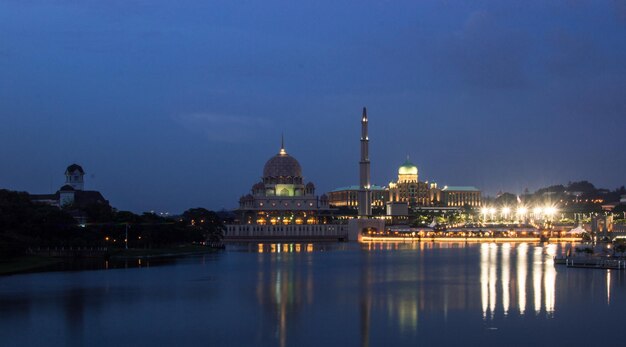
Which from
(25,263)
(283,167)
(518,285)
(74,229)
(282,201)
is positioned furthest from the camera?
(283,167)

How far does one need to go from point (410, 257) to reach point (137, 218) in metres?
28.1

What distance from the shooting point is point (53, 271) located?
55.5m

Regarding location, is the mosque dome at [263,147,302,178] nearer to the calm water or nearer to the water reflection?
the water reflection

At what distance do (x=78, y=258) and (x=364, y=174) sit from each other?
70977mm

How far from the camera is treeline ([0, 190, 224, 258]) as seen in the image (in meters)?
66.2

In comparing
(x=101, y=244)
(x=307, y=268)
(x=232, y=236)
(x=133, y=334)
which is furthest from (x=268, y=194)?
(x=133, y=334)

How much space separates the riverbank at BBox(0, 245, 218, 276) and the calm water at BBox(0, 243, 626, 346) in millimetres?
4058

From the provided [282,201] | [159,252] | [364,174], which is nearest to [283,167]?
[282,201]

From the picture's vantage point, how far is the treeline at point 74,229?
66250mm

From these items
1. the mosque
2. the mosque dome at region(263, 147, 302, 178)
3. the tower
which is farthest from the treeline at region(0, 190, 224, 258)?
the mosque dome at region(263, 147, 302, 178)

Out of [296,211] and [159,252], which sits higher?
[296,211]

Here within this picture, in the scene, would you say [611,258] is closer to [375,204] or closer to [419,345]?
[419,345]

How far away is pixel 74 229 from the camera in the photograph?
244 feet

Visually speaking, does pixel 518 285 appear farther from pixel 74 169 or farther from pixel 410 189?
pixel 410 189
